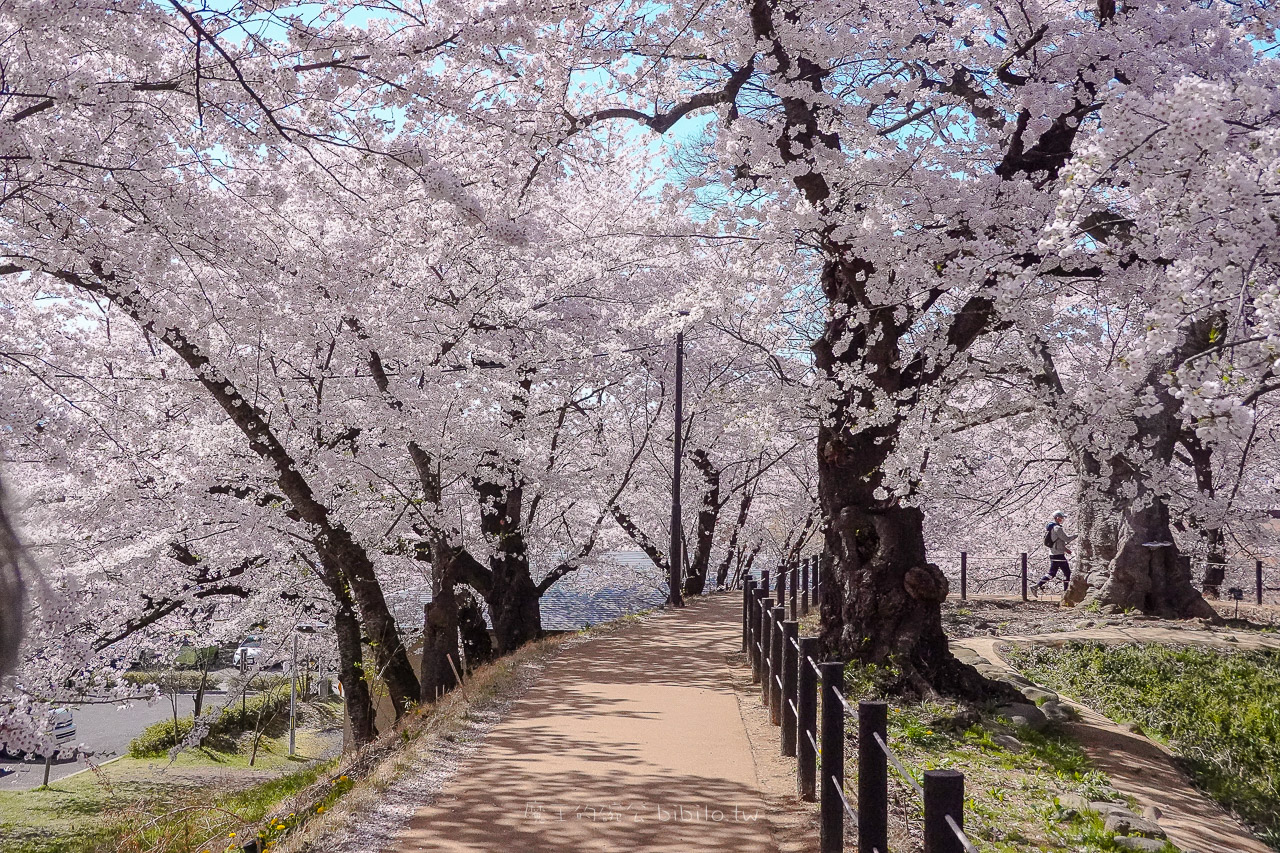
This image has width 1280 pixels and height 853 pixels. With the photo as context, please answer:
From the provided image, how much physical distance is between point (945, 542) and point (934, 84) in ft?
72.6

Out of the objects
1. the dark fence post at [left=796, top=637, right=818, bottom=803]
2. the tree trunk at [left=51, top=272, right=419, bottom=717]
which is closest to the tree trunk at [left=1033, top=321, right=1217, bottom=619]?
the dark fence post at [left=796, top=637, right=818, bottom=803]

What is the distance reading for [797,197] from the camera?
9.73 meters

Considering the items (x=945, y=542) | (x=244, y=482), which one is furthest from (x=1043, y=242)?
(x=945, y=542)

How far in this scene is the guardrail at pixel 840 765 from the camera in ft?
10.8

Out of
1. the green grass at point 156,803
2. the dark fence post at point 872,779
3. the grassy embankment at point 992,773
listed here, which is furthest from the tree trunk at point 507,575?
the dark fence post at point 872,779

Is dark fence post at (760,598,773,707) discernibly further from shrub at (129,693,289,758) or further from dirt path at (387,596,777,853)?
shrub at (129,693,289,758)

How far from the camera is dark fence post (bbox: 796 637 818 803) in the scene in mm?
6324

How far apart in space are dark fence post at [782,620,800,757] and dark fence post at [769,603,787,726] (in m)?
0.58

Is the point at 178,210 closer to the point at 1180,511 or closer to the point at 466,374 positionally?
the point at 466,374

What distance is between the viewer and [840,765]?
5.20m

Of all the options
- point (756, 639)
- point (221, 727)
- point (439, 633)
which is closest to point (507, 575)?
point (439, 633)

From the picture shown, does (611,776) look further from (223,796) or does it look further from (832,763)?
(223,796)

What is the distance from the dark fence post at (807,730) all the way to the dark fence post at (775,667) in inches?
70.7

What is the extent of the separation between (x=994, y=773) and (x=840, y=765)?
2728mm
